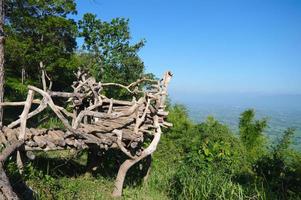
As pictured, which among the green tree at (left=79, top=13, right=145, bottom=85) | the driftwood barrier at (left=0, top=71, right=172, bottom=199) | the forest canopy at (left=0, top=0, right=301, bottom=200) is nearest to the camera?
the driftwood barrier at (left=0, top=71, right=172, bottom=199)

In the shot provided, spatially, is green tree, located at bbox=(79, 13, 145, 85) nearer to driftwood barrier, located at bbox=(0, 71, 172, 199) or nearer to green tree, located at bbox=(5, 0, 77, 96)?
green tree, located at bbox=(5, 0, 77, 96)

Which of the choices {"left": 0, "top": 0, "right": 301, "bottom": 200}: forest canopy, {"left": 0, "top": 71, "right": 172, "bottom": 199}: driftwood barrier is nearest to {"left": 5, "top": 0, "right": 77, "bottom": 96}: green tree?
{"left": 0, "top": 0, "right": 301, "bottom": 200}: forest canopy

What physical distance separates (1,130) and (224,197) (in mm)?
4042

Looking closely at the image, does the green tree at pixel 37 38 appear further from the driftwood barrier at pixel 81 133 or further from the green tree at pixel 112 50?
the driftwood barrier at pixel 81 133

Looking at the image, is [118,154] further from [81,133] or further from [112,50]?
[112,50]

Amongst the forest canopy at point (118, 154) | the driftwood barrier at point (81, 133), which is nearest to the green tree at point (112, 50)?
the forest canopy at point (118, 154)

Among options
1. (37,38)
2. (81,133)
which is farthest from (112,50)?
(81,133)

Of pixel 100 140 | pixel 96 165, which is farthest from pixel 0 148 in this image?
pixel 96 165

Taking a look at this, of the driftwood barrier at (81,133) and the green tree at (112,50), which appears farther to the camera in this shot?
the green tree at (112,50)

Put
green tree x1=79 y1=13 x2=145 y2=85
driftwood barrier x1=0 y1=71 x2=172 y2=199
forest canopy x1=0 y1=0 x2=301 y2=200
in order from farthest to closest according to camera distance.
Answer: green tree x1=79 y1=13 x2=145 y2=85
forest canopy x1=0 y1=0 x2=301 y2=200
driftwood barrier x1=0 y1=71 x2=172 y2=199

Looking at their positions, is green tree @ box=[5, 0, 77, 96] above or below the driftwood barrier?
above

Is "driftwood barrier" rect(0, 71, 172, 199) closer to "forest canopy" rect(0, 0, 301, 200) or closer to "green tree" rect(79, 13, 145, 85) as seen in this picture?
"forest canopy" rect(0, 0, 301, 200)

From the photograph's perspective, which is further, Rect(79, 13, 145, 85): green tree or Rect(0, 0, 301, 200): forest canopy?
Rect(79, 13, 145, 85): green tree

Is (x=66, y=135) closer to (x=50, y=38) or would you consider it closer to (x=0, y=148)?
(x=0, y=148)
